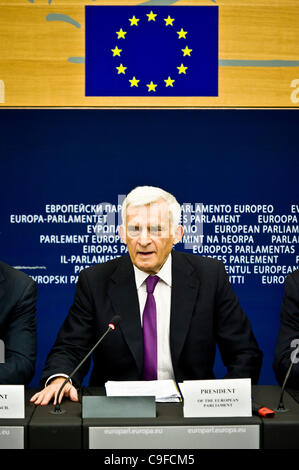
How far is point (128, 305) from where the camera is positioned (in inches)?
110

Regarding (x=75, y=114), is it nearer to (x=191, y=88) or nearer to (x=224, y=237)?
(x=191, y=88)

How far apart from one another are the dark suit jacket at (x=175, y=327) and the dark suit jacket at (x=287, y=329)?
122 millimetres

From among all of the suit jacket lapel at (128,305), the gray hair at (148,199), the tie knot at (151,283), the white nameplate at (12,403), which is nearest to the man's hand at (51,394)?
the white nameplate at (12,403)

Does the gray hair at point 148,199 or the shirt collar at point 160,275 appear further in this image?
the shirt collar at point 160,275

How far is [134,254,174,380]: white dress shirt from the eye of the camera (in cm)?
274

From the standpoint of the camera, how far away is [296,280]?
277 cm

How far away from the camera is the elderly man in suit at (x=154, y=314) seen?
2693 millimetres

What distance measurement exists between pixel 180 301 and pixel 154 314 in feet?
0.47

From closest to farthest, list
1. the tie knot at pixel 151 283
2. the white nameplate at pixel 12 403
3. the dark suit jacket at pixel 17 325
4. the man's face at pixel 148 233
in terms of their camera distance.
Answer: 1. the white nameplate at pixel 12 403
2. the dark suit jacket at pixel 17 325
3. the man's face at pixel 148 233
4. the tie knot at pixel 151 283

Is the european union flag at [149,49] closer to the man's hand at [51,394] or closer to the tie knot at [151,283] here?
the tie knot at [151,283]

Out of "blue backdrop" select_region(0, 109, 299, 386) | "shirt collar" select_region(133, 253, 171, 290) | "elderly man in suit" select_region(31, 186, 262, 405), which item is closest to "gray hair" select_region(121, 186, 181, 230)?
"elderly man in suit" select_region(31, 186, 262, 405)

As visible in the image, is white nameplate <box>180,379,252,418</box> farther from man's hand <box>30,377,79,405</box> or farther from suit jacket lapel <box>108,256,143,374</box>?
suit jacket lapel <box>108,256,143,374</box>

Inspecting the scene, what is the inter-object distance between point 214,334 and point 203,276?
0.28 m

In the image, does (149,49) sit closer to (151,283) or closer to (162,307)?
(151,283)
